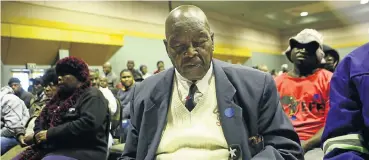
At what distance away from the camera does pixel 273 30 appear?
1775 centimetres

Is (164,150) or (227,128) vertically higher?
(227,128)

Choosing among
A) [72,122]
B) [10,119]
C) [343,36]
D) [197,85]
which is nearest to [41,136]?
[72,122]

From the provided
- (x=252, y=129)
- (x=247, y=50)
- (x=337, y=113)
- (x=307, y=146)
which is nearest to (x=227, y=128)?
(x=252, y=129)

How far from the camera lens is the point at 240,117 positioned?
1527 mm

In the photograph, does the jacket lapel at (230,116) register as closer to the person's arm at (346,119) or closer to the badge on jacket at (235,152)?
the badge on jacket at (235,152)

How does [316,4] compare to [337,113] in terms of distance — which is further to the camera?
[316,4]

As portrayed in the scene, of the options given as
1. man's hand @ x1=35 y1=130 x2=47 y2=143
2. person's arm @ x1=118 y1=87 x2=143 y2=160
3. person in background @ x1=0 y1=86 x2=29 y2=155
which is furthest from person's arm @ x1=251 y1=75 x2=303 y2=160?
person in background @ x1=0 y1=86 x2=29 y2=155

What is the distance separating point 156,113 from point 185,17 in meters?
0.44

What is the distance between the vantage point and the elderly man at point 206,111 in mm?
Result: 1513

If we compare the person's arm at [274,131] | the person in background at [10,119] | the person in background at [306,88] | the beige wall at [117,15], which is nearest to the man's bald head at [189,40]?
the person's arm at [274,131]

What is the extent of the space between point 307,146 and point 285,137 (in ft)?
4.32

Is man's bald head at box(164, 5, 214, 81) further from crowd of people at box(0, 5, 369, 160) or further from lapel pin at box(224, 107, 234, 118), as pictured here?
lapel pin at box(224, 107, 234, 118)

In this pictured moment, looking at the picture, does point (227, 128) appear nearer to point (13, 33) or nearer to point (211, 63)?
point (211, 63)

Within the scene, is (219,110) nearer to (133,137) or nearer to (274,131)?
(274,131)
